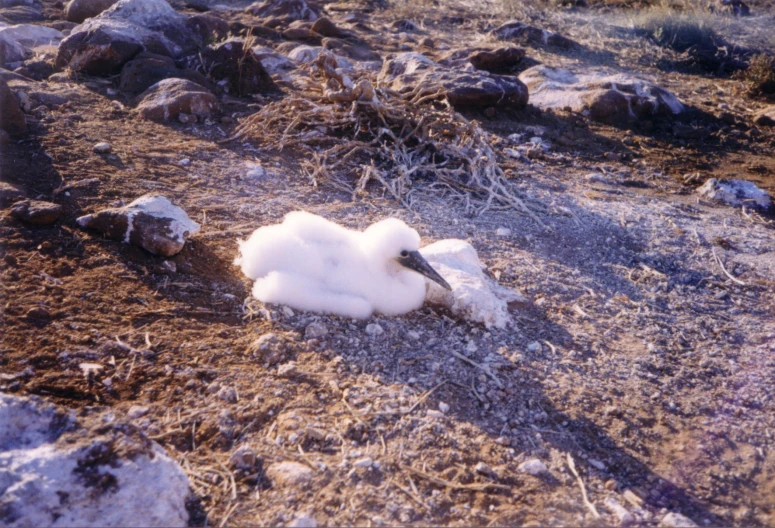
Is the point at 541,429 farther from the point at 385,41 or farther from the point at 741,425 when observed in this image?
the point at 385,41

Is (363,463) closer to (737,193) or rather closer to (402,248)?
(402,248)

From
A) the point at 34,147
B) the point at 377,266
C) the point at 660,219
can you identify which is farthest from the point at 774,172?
the point at 34,147

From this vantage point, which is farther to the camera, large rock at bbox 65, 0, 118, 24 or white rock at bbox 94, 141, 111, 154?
large rock at bbox 65, 0, 118, 24

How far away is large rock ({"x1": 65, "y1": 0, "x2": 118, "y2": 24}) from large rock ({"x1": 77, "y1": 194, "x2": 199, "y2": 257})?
6.96 m

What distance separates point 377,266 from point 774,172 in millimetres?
5214

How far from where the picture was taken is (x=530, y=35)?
10.9m

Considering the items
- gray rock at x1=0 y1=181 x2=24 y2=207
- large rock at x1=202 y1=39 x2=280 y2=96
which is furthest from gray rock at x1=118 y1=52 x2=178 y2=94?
gray rock at x1=0 y1=181 x2=24 y2=207

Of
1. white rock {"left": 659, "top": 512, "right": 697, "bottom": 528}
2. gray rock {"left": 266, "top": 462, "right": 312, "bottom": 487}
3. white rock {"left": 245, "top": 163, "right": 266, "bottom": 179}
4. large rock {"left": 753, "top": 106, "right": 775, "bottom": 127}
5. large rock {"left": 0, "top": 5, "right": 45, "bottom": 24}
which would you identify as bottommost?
white rock {"left": 659, "top": 512, "right": 697, "bottom": 528}

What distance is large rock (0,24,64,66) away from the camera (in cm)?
730

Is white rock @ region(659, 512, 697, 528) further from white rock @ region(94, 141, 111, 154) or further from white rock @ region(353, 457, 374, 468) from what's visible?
white rock @ region(94, 141, 111, 154)

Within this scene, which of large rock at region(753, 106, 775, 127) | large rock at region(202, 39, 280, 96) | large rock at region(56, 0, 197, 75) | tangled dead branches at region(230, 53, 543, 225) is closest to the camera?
tangled dead branches at region(230, 53, 543, 225)

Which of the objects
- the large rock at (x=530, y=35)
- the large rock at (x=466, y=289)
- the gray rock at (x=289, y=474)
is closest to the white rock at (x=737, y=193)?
the large rock at (x=466, y=289)

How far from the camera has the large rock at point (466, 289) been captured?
3.56 meters

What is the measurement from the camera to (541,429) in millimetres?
2910
